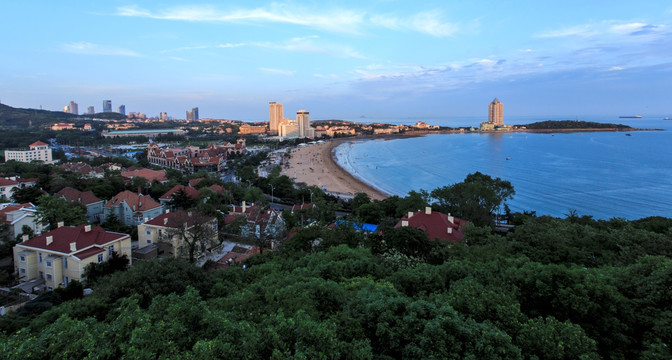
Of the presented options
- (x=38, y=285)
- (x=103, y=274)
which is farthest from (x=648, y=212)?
(x=38, y=285)

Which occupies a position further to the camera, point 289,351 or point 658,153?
point 658,153

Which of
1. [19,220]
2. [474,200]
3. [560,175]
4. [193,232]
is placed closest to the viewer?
[193,232]

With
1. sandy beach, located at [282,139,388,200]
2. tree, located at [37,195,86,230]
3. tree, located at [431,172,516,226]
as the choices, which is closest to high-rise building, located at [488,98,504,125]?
sandy beach, located at [282,139,388,200]

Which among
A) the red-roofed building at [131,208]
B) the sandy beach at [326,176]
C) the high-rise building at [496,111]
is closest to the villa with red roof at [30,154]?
the sandy beach at [326,176]

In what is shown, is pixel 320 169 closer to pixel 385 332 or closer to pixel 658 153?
pixel 385 332

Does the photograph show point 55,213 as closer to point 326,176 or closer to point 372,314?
point 372,314

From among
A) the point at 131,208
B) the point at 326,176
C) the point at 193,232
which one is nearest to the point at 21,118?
the point at 326,176
